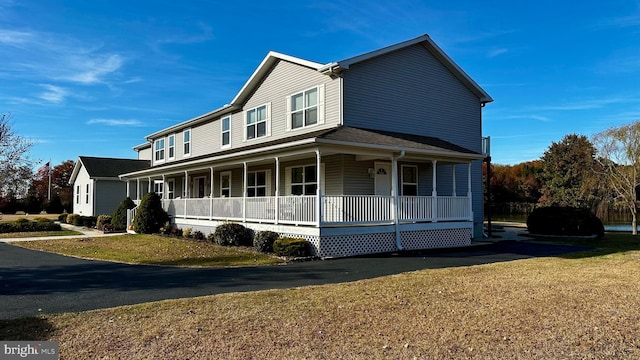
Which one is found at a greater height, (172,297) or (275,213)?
(275,213)

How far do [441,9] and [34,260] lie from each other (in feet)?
54.5

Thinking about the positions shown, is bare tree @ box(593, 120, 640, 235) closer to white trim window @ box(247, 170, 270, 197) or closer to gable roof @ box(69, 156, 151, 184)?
white trim window @ box(247, 170, 270, 197)

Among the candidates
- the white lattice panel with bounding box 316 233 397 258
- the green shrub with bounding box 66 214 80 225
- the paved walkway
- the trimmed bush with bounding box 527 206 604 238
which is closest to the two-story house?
the white lattice panel with bounding box 316 233 397 258

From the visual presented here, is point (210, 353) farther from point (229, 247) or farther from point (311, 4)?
point (311, 4)

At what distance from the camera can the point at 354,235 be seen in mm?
13875

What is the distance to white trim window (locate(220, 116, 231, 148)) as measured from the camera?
75.2ft

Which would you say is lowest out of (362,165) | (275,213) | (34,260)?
(34,260)

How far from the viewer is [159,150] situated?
31.0 m

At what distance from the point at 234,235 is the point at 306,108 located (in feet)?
19.3

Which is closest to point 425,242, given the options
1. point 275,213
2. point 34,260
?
point 275,213

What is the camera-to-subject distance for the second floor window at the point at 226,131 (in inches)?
902

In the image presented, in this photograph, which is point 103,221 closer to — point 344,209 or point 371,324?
point 344,209

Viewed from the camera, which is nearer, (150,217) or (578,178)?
(150,217)

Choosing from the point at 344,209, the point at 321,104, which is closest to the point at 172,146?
the point at 321,104
